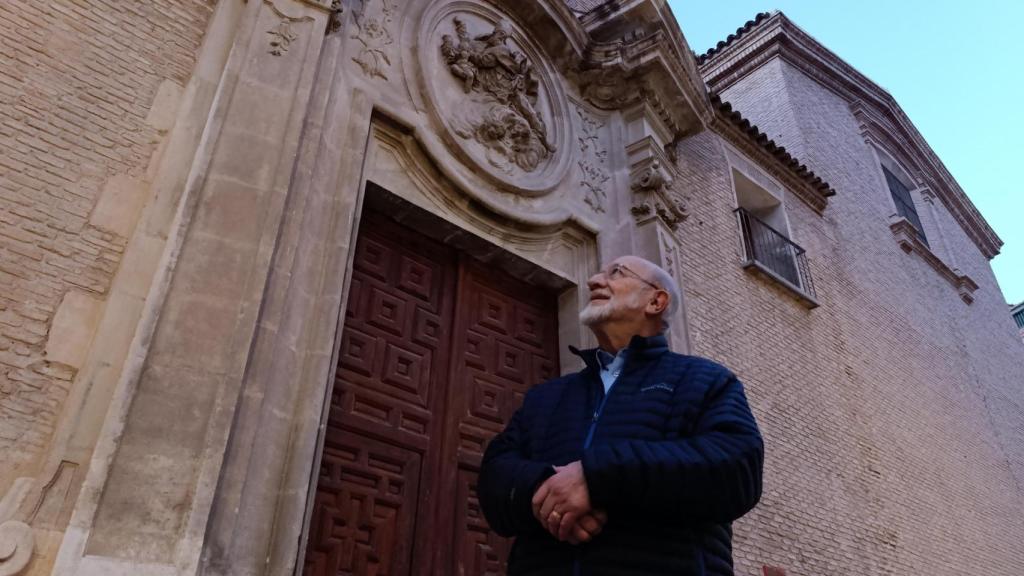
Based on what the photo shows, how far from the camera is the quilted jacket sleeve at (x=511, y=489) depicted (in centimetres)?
189

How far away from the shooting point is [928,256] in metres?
13.1

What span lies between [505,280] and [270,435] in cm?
257

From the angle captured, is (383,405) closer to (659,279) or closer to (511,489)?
(659,279)

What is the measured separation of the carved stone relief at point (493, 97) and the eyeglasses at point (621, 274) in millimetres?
2537

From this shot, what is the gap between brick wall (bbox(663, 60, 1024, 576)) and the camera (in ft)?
23.7

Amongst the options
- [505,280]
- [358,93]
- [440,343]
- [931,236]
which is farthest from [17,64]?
[931,236]

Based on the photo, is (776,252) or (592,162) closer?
(592,162)

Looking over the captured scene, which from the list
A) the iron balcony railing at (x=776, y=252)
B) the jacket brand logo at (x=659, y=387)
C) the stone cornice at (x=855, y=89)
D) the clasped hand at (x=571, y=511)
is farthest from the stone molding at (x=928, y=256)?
the clasped hand at (x=571, y=511)

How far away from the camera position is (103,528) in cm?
251

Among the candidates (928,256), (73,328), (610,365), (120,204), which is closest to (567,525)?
(610,365)

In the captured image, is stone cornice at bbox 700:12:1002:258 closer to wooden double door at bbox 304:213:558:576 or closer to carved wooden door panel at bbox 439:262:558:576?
carved wooden door panel at bbox 439:262:558:576

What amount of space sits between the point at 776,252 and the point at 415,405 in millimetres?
6412

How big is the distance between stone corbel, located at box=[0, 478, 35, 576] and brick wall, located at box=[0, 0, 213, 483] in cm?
8

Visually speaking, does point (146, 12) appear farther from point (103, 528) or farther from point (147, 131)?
point (103, 528)
